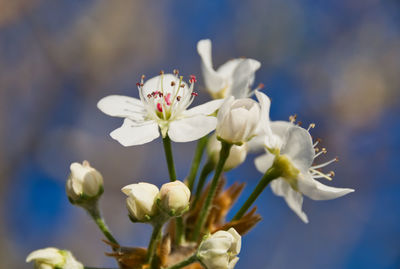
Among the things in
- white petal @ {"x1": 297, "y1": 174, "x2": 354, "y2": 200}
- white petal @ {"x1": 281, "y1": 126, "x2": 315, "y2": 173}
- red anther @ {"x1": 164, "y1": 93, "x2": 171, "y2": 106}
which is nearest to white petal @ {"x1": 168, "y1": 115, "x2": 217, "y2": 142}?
red anther @ {"x1": 164, "y1": 93, "x2": 171, "y2": 106}

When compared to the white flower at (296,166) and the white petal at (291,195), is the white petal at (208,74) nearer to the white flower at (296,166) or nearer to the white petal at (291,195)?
the white flower at (296,166)

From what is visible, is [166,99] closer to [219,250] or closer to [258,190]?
[258,190]

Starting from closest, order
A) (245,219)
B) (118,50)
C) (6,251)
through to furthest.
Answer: (245,219) → (6,251) → (118,50)

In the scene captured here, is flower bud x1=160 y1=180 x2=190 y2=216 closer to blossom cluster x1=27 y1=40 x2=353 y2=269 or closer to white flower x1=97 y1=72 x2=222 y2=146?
blossom cluster x1=27 y1=40 x2=353 y2=269

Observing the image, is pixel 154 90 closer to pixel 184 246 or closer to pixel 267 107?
pixel 267 107

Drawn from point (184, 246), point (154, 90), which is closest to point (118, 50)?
point (154, 90)

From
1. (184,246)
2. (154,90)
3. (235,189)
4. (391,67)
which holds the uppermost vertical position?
(391,67)

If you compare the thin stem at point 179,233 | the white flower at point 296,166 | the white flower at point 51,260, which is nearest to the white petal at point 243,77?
the white flower at point 296,166
